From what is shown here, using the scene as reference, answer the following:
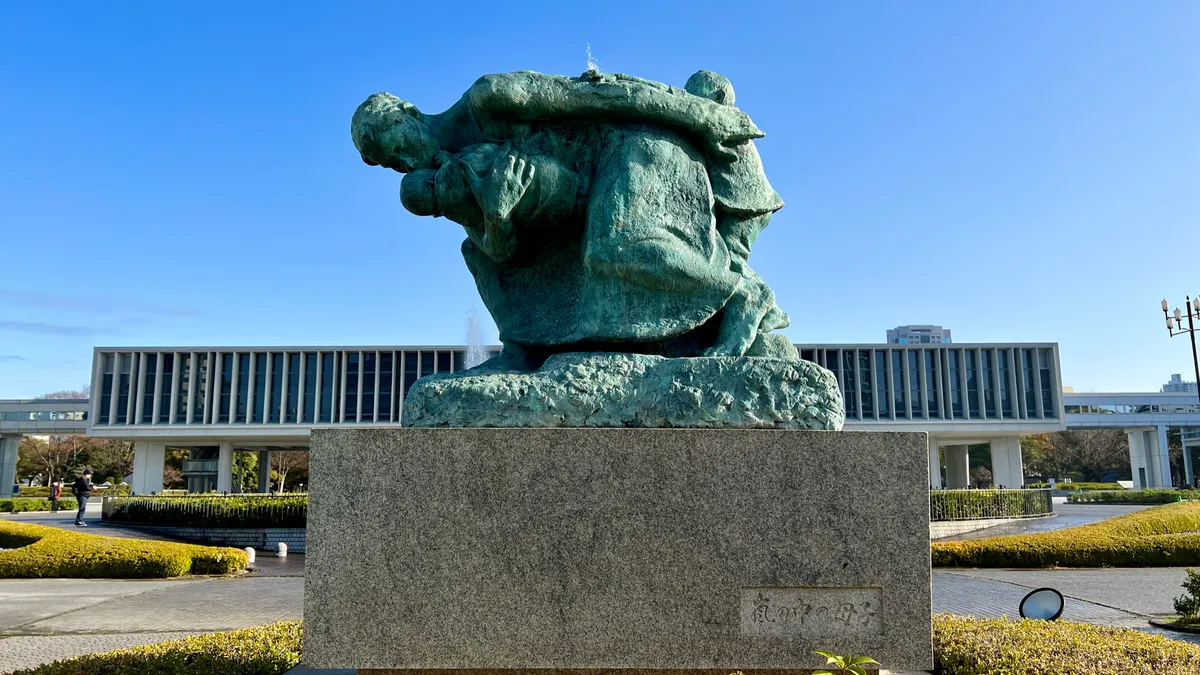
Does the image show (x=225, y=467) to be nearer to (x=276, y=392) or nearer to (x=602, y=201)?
(x=276, y=392)

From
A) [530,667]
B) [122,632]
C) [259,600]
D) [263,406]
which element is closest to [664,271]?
[530,667]

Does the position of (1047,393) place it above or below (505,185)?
above

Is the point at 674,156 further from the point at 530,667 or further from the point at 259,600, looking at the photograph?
the point at 259,600

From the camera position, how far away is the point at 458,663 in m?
3.27

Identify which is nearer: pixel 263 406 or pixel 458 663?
pixel 458 663

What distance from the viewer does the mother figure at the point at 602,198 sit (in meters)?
3.84

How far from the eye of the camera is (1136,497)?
36656 millimetres

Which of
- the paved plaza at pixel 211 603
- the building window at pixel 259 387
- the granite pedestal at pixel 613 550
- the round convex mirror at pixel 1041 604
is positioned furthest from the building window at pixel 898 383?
the granite pedestal at pixel 613 550

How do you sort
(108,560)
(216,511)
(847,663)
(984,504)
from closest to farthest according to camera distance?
1. (847,663)
2. (108,560)
3. (216,511)
4. (984,504)

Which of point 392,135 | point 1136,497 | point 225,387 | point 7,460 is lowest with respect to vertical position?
point 1136,497

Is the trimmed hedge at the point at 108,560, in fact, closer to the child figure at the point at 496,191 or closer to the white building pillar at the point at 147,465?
the child figure at the point at 496,191

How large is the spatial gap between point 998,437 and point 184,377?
42092mm

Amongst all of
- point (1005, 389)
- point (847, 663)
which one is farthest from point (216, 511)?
point (1005, 389)

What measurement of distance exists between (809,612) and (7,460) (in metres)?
55.4
